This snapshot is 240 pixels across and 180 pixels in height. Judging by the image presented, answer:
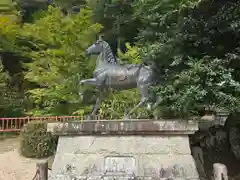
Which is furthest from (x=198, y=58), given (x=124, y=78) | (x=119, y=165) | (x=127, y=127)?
(x=119, y=165)

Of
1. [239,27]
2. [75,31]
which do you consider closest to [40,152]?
[75,31]

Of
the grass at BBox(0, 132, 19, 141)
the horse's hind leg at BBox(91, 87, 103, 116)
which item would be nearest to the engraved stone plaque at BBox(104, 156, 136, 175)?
the horse's hind leg at BBox(91, 87, 103, 116)

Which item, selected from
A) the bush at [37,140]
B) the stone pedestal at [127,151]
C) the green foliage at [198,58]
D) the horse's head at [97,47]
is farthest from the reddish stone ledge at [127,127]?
the bush at [37,140]

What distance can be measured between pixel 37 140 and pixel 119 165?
453cm

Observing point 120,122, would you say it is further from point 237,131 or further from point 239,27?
point 237,131

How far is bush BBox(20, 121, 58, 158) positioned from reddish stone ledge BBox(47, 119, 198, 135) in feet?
12.5

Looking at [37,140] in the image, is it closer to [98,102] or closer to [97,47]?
[98,102]

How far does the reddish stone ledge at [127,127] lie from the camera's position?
162 inches

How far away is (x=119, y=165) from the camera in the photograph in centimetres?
409

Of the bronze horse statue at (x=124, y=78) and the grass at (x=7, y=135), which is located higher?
the bronze horse statue at (x=124, y=78)

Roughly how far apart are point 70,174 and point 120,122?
118 centimetres

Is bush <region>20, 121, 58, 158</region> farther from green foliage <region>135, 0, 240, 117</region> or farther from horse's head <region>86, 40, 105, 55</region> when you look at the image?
green foliage <region>135, 0, 240, 117</region>

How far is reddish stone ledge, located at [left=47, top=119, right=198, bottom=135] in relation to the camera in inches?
162

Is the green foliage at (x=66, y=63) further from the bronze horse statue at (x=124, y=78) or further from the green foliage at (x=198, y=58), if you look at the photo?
the green foliage at (x=198, y=58)
